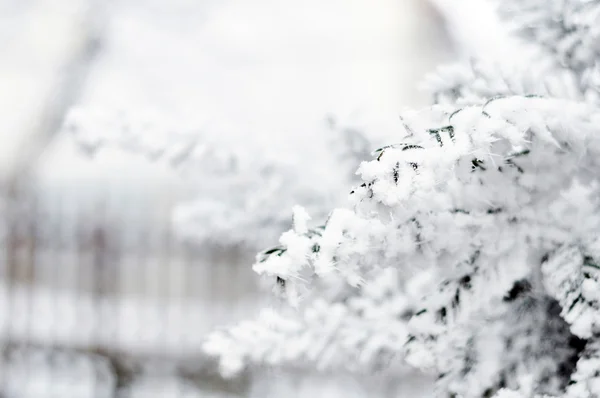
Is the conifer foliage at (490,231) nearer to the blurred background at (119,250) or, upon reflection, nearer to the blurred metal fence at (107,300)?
the blurred background at (119,250)

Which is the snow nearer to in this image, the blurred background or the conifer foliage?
the blurred background

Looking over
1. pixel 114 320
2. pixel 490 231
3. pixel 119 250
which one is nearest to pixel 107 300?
pixel 114 320

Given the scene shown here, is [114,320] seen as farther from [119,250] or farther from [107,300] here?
[119,250]

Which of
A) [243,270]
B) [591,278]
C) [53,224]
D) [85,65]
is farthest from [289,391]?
[591,278]

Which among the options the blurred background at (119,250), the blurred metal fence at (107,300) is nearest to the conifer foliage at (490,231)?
the blurred background at (119,250)

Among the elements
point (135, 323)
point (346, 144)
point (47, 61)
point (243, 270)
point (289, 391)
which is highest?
point (47, 61)

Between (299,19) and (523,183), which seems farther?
(299,19)

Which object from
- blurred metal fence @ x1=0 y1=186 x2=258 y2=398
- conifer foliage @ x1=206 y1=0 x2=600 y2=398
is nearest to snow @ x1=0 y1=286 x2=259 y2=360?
blurred metal fence @ x1=0 y1=186 x2=258 y2=398

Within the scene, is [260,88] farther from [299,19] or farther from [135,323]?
[135,323]
